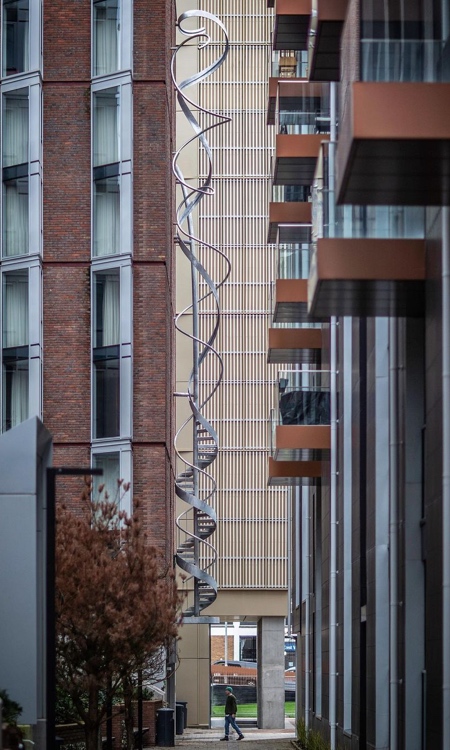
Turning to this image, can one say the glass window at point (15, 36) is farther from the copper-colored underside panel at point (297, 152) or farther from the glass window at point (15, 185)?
the copper-colored underside panel at point (297, 152)

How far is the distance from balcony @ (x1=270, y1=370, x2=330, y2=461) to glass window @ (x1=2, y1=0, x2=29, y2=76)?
41.3 ft

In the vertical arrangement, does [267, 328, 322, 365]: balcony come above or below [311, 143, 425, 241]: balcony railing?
above

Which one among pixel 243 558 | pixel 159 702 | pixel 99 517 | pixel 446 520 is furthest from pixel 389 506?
pixel 243 558

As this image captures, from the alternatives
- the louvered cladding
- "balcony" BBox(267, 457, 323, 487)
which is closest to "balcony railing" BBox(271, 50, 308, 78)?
"balcony" BBox(267, 457, 323, 487)

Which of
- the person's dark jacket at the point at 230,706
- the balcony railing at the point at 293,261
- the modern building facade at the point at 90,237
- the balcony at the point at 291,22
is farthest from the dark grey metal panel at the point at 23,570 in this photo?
the person's dark jacket at the point at 230,706

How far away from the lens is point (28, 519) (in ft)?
57.7

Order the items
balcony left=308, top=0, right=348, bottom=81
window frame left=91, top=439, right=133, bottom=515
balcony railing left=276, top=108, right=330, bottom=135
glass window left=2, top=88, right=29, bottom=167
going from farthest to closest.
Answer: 1. glass window left=2, top=88, right=29, bottom=167
2. window frame left=91, top=439, right=133, bottom=515
3. balcony railing left=276, top=108, right=330, bottom=135
4. balcony left=308, top=0, right=348, bottom=81

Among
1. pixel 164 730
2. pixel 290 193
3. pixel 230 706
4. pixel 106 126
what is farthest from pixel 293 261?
pixel 230 706

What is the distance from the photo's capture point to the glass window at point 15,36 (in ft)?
121

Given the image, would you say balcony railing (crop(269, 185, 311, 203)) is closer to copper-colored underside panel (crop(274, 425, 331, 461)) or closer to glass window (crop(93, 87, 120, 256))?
glass window (crop(93, 87, 120, 256))

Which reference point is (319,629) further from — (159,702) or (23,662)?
(23,662)

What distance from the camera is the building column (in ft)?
183

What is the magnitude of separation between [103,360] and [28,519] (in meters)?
18.4

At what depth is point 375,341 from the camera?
72.1 feet
